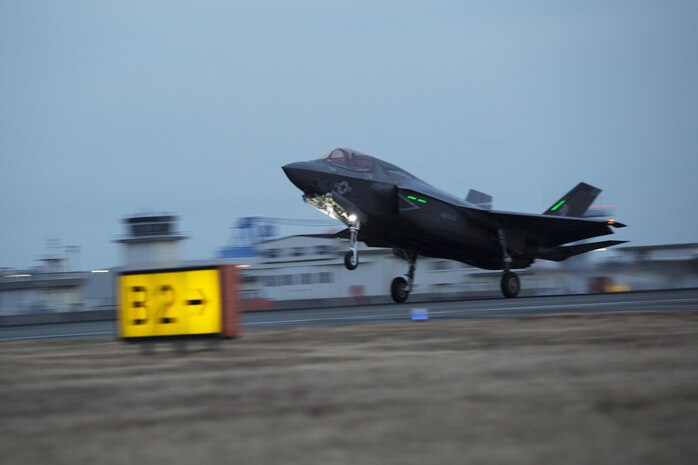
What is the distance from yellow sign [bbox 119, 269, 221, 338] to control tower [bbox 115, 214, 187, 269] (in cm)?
3879

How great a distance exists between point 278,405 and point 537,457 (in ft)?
8.86

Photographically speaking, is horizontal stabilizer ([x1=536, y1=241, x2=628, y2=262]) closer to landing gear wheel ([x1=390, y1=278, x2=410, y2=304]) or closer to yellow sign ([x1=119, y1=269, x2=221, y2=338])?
landing gear wheel ([x1=390, y1=278, x2=410, y2=304])

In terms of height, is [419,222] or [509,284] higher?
[419,222]

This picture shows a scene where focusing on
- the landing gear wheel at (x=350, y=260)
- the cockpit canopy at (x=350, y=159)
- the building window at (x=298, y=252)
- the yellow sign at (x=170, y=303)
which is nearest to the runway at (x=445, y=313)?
the landing gear wheel at (x=350, y=260)

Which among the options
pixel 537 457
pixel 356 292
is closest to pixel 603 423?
pixel 537 457

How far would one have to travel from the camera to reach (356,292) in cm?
5491

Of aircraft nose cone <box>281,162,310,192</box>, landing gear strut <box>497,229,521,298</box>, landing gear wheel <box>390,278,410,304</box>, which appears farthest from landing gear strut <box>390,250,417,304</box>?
aircraft nose cone <box>281,162,310,192</box>

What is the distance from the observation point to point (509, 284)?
2712 cm

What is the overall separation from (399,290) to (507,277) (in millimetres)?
3651

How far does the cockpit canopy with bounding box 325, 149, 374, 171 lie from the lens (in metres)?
23.7

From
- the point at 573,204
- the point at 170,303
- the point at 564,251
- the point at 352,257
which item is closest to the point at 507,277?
the point at 564,251

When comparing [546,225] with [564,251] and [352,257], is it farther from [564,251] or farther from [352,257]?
[352,257]

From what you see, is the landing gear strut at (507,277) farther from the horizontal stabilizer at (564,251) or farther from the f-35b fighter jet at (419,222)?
the horizontal stabilizer at (564,251)

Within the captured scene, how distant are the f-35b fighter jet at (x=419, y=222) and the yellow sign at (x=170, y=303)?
1034 cm
